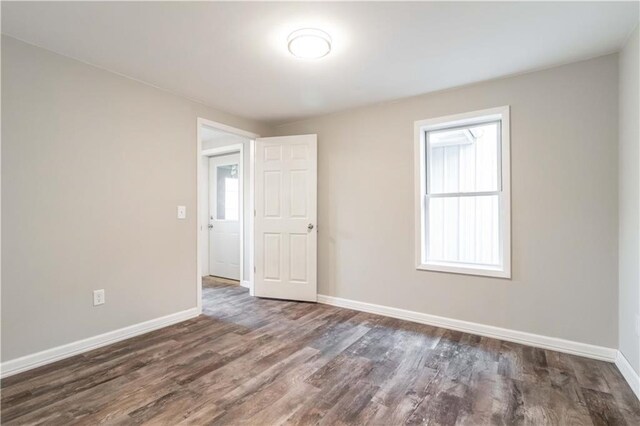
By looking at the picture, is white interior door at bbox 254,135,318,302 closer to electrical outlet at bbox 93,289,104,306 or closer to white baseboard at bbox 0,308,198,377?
white baseboard at bbox 0,308,198,377

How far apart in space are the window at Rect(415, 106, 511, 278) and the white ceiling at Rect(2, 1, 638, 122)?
1.72 feet

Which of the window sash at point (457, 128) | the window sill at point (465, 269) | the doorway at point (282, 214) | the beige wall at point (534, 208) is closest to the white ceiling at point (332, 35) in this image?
the beige wall at point (534, 208)

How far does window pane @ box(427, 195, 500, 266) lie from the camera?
3043 millimetres

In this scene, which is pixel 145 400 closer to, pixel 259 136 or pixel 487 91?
pixel 259 136

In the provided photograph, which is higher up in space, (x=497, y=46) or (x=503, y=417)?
(x=497, y=46)

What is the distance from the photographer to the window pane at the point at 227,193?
527cm

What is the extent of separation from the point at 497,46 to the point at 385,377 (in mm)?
2558

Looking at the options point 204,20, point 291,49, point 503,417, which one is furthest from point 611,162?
point 204,20

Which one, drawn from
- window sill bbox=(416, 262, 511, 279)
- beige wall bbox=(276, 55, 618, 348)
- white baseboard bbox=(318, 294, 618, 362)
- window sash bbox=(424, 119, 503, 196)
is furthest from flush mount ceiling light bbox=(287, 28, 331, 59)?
white baseboard bbox=(318, 294, 618, 362)

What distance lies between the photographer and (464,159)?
127 inches

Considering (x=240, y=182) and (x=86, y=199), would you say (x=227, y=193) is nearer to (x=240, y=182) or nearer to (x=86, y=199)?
(x=240, y=182)

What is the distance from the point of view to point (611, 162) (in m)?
2.35

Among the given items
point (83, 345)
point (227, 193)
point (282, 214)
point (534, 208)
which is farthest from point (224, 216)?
point (534, 208)

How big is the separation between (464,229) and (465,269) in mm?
476
